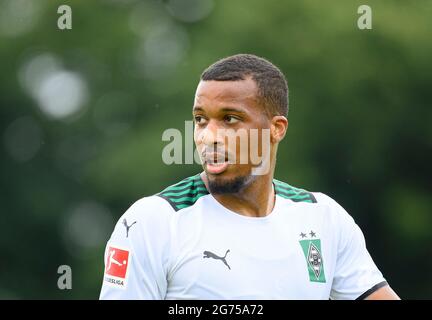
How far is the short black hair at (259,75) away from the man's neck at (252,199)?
1.27ft

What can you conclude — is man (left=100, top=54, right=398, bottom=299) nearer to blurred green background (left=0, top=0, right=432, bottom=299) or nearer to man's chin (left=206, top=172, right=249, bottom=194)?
man's chin (left=206, top=172, right=249, bottom=194)

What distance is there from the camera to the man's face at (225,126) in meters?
4.57

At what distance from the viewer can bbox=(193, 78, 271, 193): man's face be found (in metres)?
4.57

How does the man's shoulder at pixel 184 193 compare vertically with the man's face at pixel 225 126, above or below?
below

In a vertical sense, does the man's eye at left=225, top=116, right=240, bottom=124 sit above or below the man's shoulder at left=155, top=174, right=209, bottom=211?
above

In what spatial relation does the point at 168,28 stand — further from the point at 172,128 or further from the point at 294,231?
the point at 294,231

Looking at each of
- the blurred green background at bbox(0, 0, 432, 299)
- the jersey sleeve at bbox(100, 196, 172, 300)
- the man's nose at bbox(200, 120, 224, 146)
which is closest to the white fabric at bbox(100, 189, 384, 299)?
the jersey sleeve at bbox(100, 196, 172, 300)

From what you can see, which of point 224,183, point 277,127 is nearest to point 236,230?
point 224,183

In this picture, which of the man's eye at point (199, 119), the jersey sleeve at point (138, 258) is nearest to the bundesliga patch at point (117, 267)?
the jersey sleeve at point (138, 258)

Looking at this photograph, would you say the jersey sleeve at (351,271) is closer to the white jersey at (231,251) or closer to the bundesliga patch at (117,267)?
the white jersey at (231,251)

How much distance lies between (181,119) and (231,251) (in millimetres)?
10981

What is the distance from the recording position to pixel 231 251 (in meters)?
4.59

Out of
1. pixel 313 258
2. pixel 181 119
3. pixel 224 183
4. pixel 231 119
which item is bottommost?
pixel 181 119

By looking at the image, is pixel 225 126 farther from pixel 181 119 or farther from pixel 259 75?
pixel 181 119
